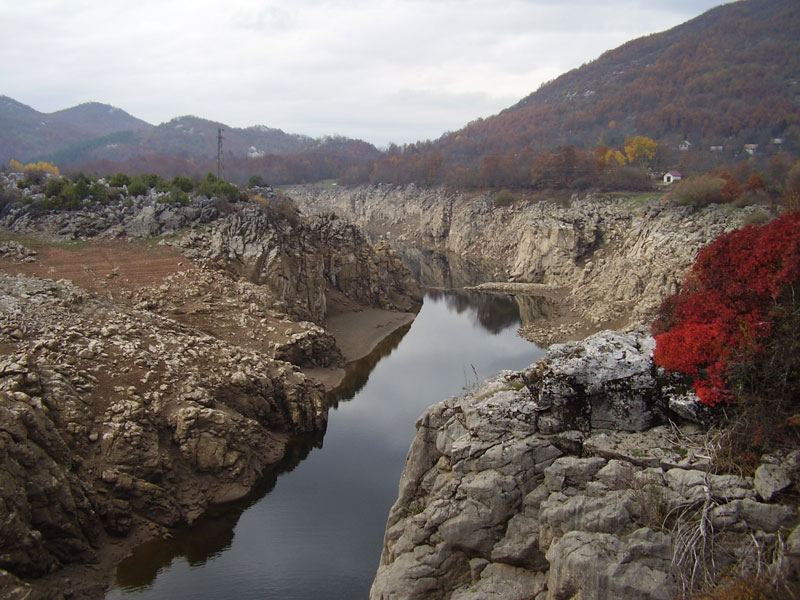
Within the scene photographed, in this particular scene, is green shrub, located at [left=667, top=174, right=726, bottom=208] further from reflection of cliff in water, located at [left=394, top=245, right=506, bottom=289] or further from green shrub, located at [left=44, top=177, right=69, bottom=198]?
green shrub, located at [left=44, top=177, right=69, bottom=198]

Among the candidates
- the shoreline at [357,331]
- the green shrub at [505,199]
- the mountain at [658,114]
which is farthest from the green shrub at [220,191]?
the mountain at [658,114]

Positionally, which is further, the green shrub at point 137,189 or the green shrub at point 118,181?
the green shrub at point 118,181

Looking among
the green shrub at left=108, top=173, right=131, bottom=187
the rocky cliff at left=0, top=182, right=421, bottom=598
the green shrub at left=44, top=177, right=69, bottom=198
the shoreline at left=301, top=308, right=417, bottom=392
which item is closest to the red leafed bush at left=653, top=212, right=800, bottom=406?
the rocky cliff at left=0, top=182, right=421, bottom=598

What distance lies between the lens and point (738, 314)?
35.7 feet

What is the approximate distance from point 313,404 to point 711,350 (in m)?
17.7

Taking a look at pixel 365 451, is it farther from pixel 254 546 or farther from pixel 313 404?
pixel 254 546

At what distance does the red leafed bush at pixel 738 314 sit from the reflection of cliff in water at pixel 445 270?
44.6 meters

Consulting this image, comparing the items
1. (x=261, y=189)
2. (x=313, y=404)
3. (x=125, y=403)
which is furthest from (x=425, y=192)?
(x=125, y=403)

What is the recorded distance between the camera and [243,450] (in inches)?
828

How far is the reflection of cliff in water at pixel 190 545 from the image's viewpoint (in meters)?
16.2

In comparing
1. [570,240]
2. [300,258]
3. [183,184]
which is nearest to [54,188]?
[183,184]

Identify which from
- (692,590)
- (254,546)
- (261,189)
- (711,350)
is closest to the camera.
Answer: (692,590)

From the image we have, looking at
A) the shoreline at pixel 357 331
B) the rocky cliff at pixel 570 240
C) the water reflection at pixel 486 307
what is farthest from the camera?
the water reflection at pixel 486 307

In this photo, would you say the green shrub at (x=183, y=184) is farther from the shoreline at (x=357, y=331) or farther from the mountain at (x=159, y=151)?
the mountain at (x=159, y=151)
